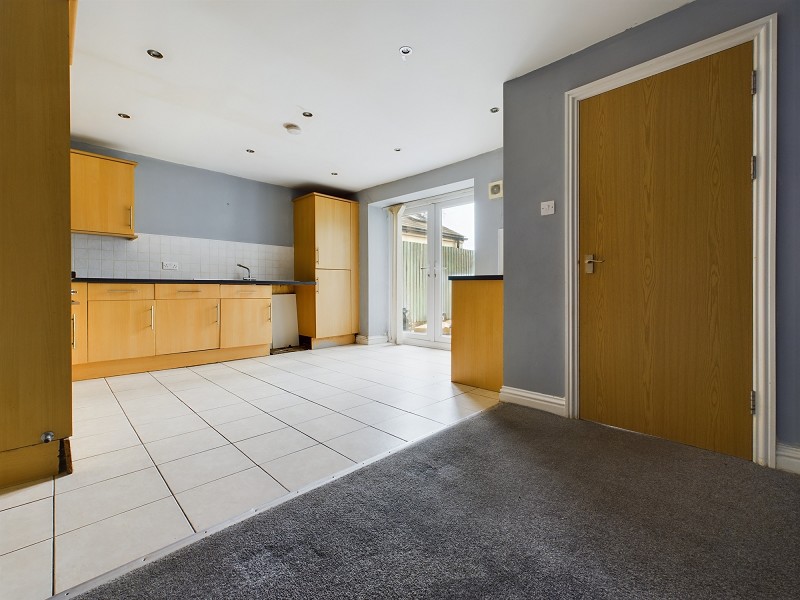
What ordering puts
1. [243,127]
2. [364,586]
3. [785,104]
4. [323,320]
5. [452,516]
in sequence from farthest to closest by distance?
[323,320] < [243,127] < [785,104] < [452,516] < [364,586]

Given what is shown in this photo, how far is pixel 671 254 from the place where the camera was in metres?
1.99

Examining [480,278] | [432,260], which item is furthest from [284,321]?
[480,278]

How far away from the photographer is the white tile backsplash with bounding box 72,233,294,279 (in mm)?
3939

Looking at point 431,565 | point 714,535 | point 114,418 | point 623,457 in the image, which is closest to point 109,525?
point 431,565

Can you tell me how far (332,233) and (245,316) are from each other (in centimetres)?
177

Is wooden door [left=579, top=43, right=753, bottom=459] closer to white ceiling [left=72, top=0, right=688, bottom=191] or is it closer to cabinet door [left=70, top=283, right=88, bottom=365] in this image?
white ceiling [left=72, top=0, right=688, bottom=191]

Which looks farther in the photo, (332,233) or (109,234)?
(332,233)

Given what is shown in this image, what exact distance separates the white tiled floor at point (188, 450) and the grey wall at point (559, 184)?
595mm

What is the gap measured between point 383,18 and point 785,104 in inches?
79.4

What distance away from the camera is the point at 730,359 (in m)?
1.82

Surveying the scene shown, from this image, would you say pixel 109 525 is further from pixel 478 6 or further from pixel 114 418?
pixel 478 6

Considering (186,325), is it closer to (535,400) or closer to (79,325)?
(79,325)

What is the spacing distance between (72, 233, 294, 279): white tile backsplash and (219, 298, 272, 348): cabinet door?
816 millimetres

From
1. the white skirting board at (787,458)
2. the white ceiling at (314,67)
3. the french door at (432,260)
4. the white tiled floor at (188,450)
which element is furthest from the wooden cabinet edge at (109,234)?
the white skirting board at (787,458)
